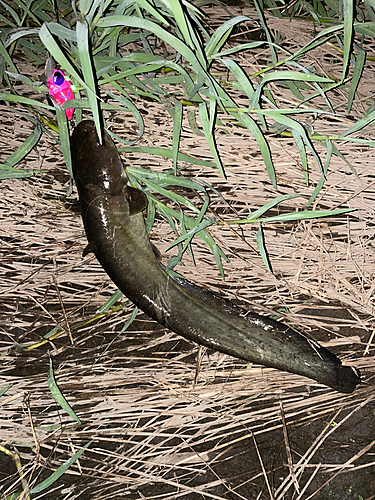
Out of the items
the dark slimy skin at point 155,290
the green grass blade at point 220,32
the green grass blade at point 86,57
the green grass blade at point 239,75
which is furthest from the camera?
the dark slimy skin at point 155,290

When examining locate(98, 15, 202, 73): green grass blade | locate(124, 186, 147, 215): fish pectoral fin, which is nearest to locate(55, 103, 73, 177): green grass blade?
locate(124, 186, 147, 215): fish pectoral fin

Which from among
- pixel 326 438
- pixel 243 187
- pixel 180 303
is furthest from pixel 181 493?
pixel 243 187

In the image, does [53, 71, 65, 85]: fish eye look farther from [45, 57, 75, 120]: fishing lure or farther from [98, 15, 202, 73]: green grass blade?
[98, 15, 202, 73]: green grass blade

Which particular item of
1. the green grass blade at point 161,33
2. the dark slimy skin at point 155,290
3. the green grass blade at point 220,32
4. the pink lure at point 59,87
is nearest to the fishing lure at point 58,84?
the pink lure at point 59,87

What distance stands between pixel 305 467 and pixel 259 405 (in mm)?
495

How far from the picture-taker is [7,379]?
2.57m

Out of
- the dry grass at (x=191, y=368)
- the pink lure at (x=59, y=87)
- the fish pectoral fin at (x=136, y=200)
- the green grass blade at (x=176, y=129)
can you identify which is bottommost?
the dry grass at (x=191, y=368)

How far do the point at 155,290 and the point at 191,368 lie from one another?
626 millimetres

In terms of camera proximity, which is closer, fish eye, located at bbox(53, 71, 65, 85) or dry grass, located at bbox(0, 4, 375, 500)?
fish eye, located at bbox(53, 71, 65, 85)

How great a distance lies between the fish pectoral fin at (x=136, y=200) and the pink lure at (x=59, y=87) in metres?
0.51

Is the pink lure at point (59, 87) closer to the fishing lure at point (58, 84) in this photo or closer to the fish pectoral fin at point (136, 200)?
the fishing lure at point (58, 84)

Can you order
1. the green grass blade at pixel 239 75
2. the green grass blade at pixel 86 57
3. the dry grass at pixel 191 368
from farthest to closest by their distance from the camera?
the dry grass at pixel 191 368 → the green grass blade at pixel 239 75 → the green grass blade at pixel 86 57

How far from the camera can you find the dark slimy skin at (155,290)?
2.04 metres

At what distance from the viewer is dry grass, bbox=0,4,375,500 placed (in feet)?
7.70
